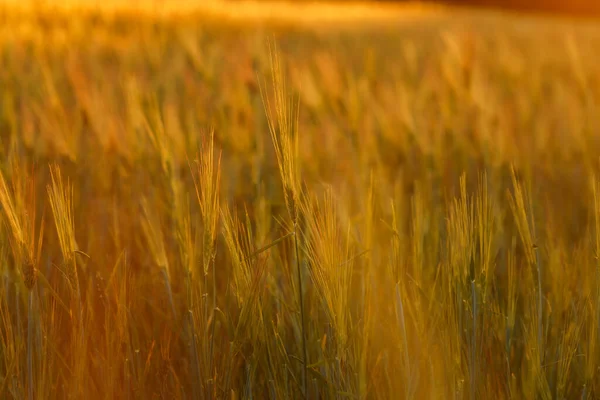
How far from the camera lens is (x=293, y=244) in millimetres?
680

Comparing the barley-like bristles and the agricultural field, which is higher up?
the barley-like bristles

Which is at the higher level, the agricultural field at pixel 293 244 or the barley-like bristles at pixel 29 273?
the barley-like bristles at pixel 29 273

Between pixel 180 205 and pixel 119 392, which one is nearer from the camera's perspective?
pixel 119 392

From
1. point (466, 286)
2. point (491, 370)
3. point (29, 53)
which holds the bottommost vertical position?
point (491, 370)

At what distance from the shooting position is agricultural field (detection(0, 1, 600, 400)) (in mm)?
664

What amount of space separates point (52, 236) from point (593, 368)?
2.31ft

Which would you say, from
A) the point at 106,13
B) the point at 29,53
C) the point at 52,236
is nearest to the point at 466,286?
the point at 52,236

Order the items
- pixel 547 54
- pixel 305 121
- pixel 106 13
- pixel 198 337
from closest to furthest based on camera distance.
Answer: pixel 198 337 → pixel 305 121 → pixel 547 54 → pixel 106 13

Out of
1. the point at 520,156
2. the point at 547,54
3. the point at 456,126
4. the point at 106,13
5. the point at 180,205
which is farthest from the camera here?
the point at 106,13

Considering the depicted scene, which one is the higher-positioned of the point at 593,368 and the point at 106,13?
the point at 106,13

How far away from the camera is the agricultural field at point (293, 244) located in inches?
26.1

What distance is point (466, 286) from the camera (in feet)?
2.24

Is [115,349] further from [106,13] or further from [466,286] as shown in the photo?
[106,13]

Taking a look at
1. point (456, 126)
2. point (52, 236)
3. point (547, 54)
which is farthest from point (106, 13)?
point (52, 236)
